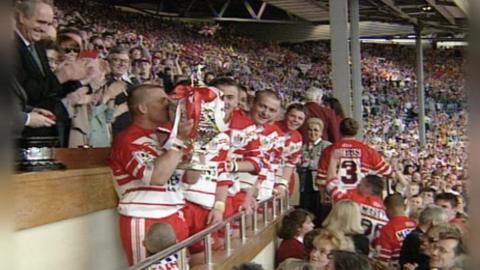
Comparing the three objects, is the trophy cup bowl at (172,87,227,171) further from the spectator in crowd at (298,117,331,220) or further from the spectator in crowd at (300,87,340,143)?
the spectator in crowd at (300,87,340,143)

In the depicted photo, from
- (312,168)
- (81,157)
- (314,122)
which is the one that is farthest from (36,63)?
(312,168)

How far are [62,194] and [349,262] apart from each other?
1.46 meters

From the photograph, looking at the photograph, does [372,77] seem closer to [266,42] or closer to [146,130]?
[266,42]

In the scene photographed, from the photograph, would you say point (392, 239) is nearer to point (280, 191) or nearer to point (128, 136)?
point (280, 191)

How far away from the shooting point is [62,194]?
2484mm

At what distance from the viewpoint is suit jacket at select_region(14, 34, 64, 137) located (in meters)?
1.98

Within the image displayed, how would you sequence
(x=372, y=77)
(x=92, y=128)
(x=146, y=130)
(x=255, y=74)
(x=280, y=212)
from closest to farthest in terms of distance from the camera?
(x=146, y=130), (x=92, y=128), (x=280, y=212), (x=255, y=74), (x=372, y=77)

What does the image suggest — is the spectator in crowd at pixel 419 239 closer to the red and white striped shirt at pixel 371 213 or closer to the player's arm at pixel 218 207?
the red and white striped shirt at pixel 371 213

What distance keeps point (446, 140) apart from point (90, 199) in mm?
16549

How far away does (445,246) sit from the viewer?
359cm

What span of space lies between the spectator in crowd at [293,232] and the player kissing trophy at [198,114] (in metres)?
2.14

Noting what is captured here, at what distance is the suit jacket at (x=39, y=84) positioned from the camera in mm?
1979

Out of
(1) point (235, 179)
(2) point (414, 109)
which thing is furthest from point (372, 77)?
(1) point (235, 179)

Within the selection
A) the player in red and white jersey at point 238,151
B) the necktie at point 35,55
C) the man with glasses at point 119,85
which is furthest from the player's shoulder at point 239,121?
the necktie at point 35,55
